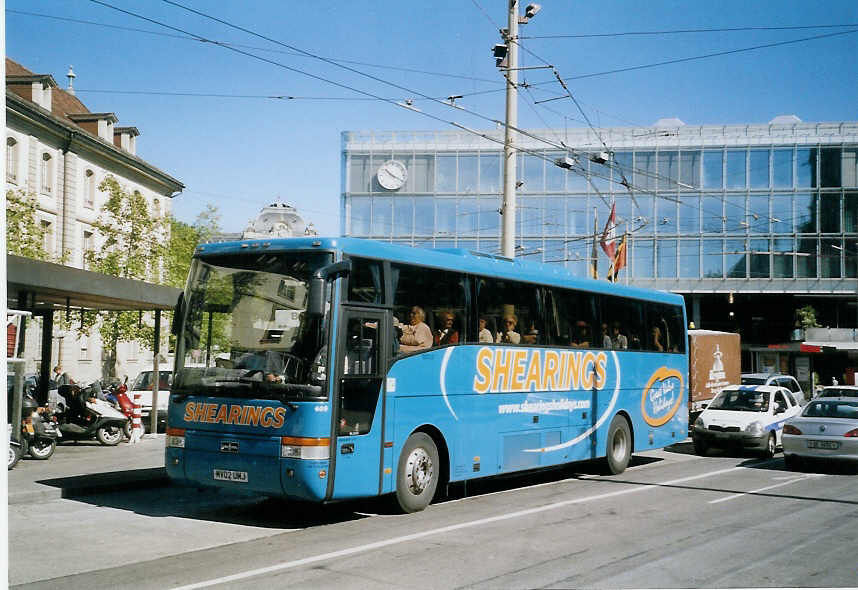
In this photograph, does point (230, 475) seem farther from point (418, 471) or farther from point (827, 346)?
point (827, 346)

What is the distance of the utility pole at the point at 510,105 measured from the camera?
20031mm

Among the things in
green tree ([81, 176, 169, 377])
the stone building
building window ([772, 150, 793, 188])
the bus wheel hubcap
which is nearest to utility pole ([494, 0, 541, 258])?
the bus wheel hubcap

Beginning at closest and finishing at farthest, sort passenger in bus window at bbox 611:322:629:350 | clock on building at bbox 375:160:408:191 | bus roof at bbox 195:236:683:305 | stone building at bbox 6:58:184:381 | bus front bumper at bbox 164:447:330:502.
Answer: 1. bus front bumper at bbox 164:447:330:502
2. bus roof at bbox 195:236:683:305
3. passenger in bus window at bbox 611:322:629:350
4. stone building at bbox 6:58:184:381
5. clock on building at bbox 375:160:408:191

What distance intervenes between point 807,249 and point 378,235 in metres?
26.5

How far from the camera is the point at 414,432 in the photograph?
39.1ft

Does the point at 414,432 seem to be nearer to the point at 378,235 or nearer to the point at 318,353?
the point at 318,353

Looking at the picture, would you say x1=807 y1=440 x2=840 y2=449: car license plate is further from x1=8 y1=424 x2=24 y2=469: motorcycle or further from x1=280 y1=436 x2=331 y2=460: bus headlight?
x1=8 y1=424 x2=24 y2=469: motorcycle

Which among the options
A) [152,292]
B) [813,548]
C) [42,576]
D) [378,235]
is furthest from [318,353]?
[378,235]

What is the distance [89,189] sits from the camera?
49.0 m

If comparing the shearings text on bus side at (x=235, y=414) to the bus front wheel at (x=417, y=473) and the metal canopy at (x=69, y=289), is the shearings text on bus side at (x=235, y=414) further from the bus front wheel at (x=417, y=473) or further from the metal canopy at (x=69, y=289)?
the metal canopy at (x=69, y=289)

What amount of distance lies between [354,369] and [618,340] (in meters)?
7.68

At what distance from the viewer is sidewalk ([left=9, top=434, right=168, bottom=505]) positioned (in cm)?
1252

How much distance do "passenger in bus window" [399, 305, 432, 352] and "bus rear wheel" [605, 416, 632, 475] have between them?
6.30 m

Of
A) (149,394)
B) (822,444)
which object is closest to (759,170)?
(822,444)
